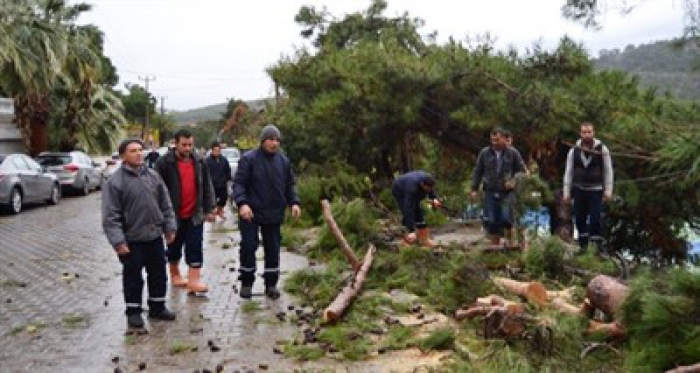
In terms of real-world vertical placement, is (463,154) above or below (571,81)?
below

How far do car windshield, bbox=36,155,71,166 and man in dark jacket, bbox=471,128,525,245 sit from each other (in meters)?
18.1

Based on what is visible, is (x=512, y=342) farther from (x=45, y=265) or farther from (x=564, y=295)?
(x=45, y=265)

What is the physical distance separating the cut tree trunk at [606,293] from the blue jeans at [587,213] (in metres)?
3.19

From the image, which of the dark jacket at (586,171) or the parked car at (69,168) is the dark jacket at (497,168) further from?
the parked car at (69,168)

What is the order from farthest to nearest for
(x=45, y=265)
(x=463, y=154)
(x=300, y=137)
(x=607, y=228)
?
(x=300, y=137) → (x=463, y=154) → (x=607, y=228) → (x=45, y=265)

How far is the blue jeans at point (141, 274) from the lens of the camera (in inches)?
265

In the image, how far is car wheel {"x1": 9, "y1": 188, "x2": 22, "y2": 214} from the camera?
18547 millimetres

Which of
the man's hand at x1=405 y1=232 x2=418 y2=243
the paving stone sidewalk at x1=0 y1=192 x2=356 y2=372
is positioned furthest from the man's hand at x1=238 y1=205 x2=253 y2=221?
the man's hand at x1=405 y1=232 x2=418 y2=243

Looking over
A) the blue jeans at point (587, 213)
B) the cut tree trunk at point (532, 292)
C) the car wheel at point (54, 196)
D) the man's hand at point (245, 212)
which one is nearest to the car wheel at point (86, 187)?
the car wheel at point (54, 196)

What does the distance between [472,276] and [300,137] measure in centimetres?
1132

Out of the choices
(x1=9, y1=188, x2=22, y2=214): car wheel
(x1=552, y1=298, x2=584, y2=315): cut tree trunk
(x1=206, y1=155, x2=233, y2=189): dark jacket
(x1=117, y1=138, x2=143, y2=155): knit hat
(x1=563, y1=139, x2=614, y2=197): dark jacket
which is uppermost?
(x1=117, y1=138, x2=143, y2=155): knit hat

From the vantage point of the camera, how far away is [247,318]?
702 cm

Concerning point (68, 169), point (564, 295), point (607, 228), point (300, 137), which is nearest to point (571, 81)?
point (607, 228)

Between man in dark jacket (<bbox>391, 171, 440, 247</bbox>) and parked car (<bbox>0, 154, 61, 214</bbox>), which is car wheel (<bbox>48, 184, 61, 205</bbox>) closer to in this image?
parked car (<bbox>0, 154, 61, 214</bbox>)
